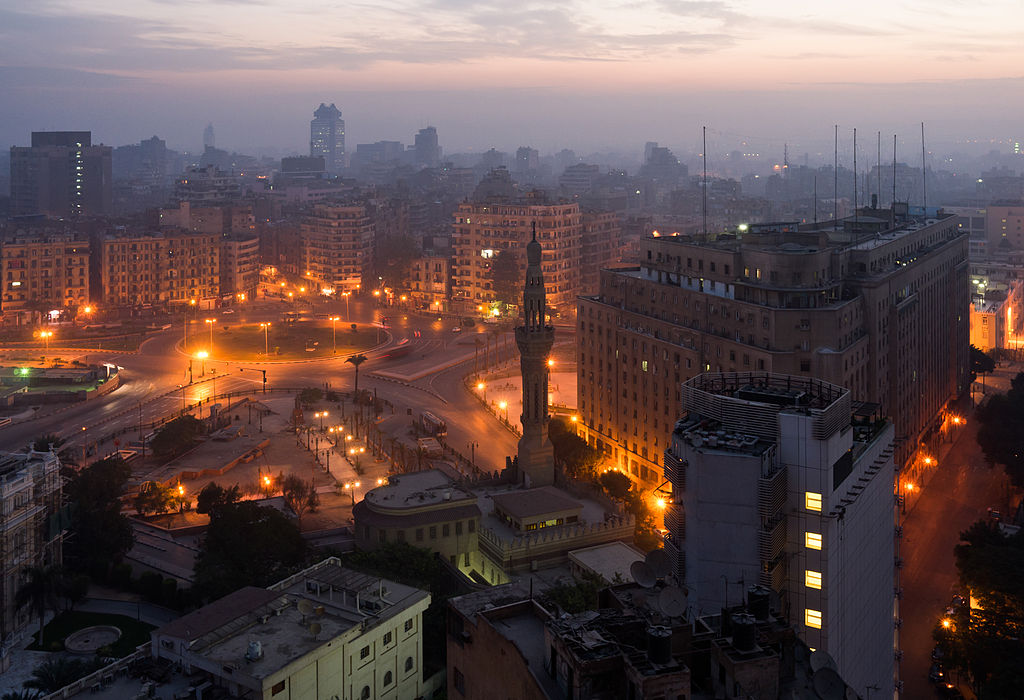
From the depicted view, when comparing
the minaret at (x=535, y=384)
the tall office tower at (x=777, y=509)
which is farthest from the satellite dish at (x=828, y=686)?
the minaret at (x=535, y=384)

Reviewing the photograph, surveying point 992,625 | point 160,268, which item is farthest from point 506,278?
point 992,625

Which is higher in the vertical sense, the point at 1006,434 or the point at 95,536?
the point at 1006,434

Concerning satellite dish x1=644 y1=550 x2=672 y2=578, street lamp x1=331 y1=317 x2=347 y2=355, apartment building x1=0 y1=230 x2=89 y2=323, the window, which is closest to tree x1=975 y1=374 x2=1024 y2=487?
the window

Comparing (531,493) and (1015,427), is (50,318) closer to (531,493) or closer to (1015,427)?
(531,493)

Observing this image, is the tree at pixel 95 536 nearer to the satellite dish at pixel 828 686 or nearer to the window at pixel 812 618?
the window at pixel 812 618

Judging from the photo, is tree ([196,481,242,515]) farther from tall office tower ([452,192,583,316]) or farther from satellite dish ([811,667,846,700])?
tall office tower ([452,192,583,316])

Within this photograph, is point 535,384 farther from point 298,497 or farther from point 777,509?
point 777,509
